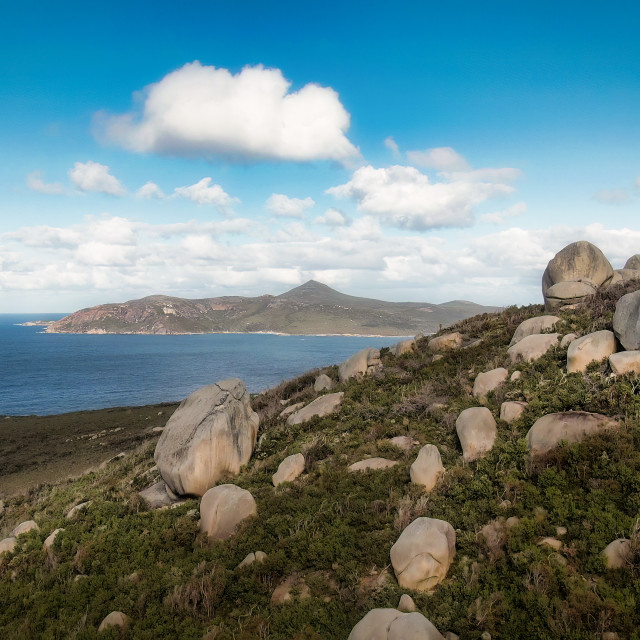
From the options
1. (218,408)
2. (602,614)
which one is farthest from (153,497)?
(602,614)

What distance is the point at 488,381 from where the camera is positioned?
54.1ft

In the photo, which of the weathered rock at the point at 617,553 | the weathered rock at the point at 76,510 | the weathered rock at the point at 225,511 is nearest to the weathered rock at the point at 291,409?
the weathered rock at the point at 225,511

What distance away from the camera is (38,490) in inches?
853

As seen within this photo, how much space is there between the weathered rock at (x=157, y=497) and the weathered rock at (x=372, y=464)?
657 cm

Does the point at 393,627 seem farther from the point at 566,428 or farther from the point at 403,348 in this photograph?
the point at 403,348

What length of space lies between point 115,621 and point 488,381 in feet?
47.0

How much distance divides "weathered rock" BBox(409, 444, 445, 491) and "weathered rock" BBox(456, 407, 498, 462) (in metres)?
0.98

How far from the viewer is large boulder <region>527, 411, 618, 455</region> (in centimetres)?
1054

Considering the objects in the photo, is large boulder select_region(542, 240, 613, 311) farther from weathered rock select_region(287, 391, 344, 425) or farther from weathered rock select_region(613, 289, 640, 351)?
weathered rock select_region(287, 391, 344, 425)

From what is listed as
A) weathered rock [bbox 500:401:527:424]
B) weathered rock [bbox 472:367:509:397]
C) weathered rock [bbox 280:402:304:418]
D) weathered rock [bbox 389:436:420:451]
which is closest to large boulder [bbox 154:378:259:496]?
weathered rock [bbox 280:402:304:418]

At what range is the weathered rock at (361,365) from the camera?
23812 mm

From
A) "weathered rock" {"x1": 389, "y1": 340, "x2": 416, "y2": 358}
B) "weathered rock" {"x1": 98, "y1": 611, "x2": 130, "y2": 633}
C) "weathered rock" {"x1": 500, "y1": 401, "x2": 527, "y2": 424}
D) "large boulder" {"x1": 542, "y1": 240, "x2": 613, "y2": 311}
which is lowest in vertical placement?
"weathered rock" {"x1": 98, "y1": 611, "x2": 130, "y2": 633}

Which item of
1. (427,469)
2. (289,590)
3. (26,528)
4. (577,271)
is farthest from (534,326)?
(26,528)

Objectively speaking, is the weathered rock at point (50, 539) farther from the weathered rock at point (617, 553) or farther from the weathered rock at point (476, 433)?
the weathered rock at point (617, 553)
